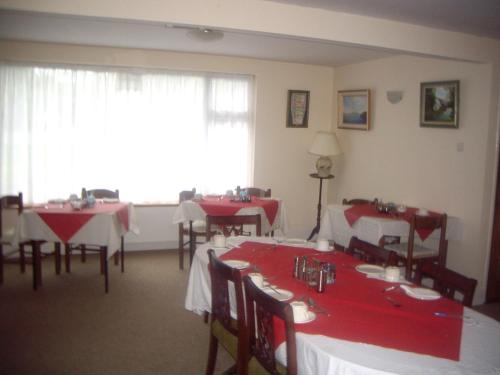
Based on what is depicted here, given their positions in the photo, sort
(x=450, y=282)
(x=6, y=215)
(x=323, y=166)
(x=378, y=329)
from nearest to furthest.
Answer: (x=6, y=215)
(x=378, y=329)
(x=450, y=282)
(x=323, y=166)

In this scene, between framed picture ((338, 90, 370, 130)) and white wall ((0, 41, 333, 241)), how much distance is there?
0.35 metres

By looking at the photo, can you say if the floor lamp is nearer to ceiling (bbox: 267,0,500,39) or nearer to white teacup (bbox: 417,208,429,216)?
white teacup (bbox: 417,208,429,216)

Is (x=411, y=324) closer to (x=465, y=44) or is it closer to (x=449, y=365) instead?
(x=449, y=365)

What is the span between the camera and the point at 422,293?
2102mm

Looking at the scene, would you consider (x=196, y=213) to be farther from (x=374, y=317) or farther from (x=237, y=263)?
(x=374, y=317)

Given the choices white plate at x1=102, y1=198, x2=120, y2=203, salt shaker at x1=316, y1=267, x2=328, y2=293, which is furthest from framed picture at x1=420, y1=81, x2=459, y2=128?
white plate at x1=102, y1=198, x2=120, y2=203

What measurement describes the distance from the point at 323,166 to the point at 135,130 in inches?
90.5

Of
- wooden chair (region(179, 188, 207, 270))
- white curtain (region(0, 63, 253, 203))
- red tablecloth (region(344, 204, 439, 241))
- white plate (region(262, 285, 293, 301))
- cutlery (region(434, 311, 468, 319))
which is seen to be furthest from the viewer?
white curtain (region(0, 63, 253, 203))

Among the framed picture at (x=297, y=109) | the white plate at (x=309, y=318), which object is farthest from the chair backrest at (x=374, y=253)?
the framed picture at (x=297, y=109)

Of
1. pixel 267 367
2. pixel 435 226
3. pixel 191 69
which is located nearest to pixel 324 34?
pixel 435 226

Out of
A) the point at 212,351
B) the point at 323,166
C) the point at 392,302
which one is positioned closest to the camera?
the point at 392,302

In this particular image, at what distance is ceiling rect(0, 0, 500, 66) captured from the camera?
281 cm

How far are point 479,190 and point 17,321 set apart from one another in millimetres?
3846

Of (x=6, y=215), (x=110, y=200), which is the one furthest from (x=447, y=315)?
(x=110, y=200)
